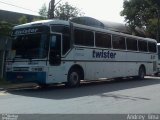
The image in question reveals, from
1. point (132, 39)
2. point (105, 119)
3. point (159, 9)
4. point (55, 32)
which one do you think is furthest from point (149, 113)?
point (159, 9)

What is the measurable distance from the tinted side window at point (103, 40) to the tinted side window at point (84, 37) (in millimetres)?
653

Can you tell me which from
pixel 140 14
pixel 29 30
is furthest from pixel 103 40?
pixel 140 14

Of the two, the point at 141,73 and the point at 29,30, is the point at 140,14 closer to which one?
the point at 141,73

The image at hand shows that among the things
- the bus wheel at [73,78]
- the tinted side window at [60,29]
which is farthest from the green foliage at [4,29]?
the bus wheel at [73,78]

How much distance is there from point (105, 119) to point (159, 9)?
42.8 metres

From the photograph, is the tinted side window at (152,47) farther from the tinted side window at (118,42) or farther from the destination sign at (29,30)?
the destination sign at (29,30)

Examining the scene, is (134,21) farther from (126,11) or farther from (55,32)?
(55,32)

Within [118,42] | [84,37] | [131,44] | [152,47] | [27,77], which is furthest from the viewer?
[152,47]

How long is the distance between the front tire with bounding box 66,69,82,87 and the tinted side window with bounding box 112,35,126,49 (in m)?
4.49

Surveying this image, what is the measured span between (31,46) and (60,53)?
1.41m

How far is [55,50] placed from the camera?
16.0 m

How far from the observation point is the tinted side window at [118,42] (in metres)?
21.5

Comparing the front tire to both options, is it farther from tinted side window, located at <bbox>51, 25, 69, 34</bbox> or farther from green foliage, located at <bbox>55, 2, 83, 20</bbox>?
green foliage, located at <bbox>55, 2, 83, 20</bbox>

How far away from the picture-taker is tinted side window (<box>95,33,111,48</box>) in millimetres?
19609
